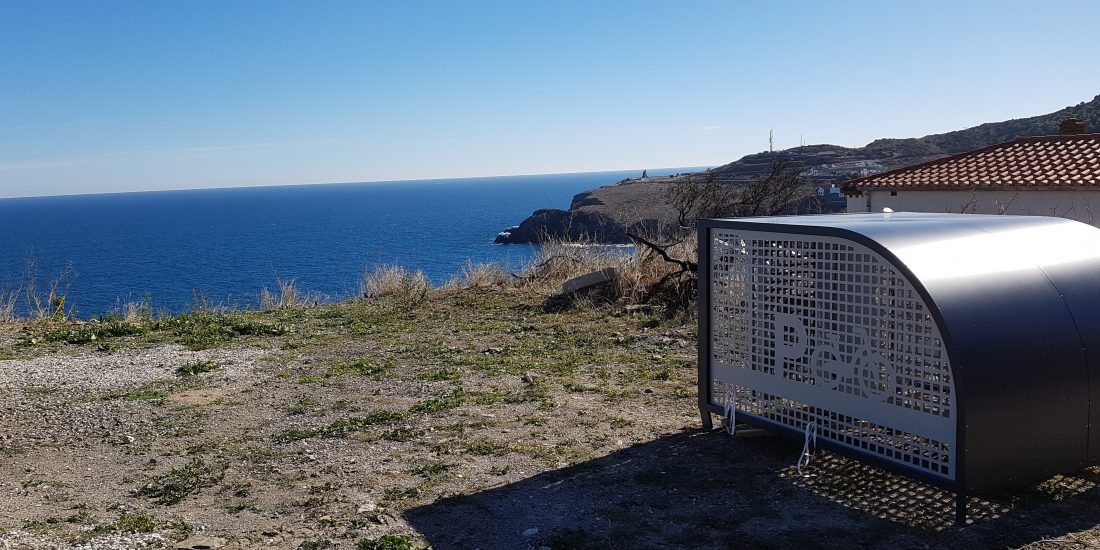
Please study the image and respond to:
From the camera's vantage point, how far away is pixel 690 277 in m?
12.9

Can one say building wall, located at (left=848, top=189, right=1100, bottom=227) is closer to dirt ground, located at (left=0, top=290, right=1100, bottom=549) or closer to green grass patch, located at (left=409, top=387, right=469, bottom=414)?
dirt ground, located at (left=0, top=290, right=1100, bottom=549)

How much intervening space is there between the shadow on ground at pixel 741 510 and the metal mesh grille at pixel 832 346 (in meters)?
0.28

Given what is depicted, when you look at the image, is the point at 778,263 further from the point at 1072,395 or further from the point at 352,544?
the point at 352,544

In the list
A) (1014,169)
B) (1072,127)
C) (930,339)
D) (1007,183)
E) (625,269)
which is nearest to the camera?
(930,339)

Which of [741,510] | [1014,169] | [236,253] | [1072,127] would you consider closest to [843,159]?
[1072,127]

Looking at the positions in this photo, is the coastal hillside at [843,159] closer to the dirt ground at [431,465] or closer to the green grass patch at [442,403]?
the dirt ground at [431,465]

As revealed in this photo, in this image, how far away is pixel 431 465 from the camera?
5.65 m

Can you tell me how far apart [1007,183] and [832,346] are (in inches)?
485

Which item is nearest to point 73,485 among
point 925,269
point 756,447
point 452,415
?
point 452,415

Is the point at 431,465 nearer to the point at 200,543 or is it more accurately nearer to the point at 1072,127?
the point at 200,543

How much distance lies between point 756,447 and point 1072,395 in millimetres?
2035

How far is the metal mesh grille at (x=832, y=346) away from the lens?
452cm

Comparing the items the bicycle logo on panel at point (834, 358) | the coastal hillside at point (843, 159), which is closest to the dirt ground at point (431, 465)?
the bicycle logo on panel at point (834, 358)

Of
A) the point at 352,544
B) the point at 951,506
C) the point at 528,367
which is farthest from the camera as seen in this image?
the point at 528,367
